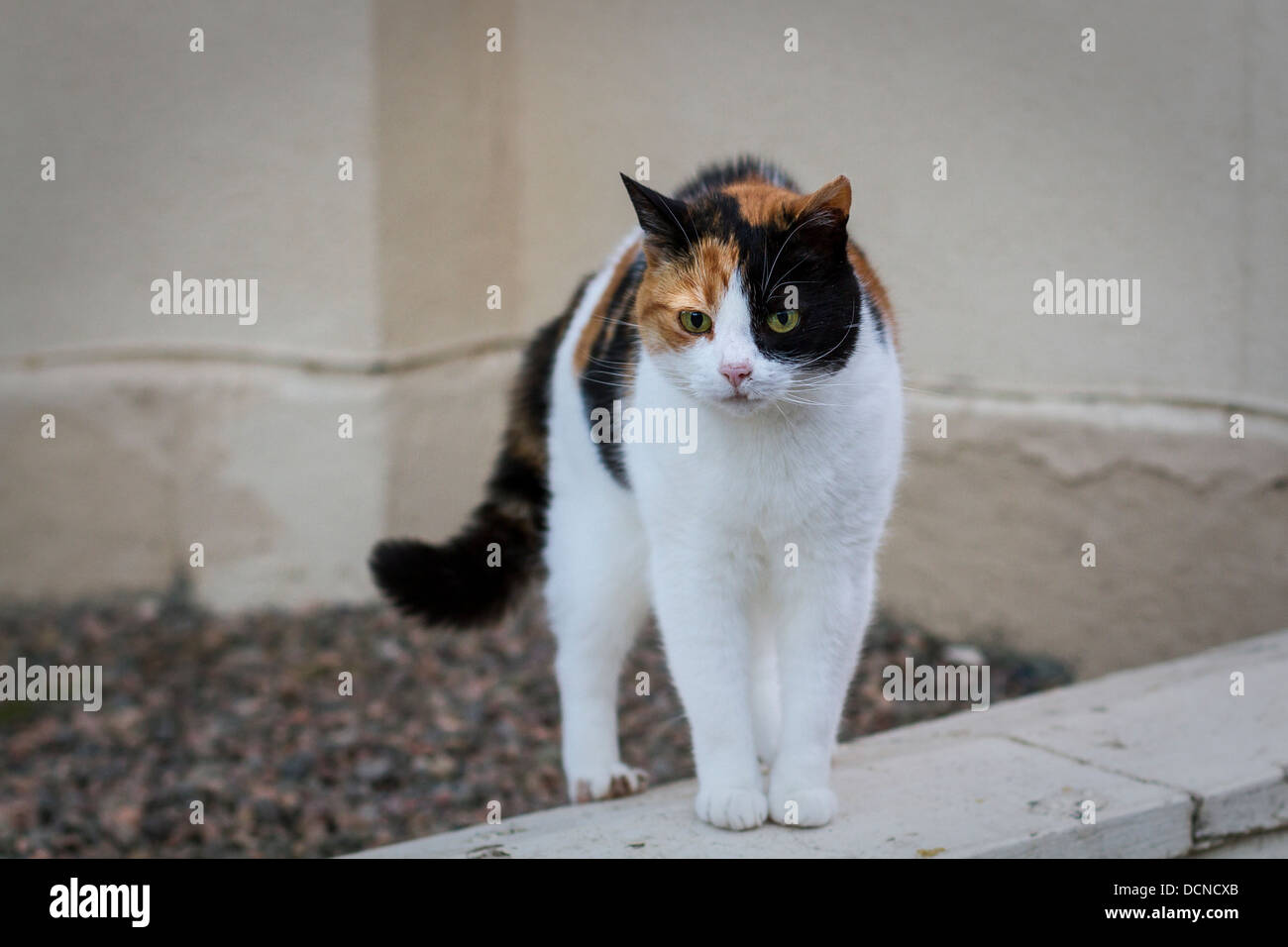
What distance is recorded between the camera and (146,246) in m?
5.55

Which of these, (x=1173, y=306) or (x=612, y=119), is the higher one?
(x=612, y=119)

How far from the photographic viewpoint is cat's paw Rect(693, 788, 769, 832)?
2623mm

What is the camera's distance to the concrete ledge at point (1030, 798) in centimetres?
257

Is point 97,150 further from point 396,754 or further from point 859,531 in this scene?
point 859,531

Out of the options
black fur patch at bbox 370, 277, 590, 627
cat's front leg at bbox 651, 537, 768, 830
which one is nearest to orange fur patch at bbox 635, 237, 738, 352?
cat's front leg at bbox 651, 537, 768, 830

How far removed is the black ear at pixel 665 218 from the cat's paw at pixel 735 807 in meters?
1.12

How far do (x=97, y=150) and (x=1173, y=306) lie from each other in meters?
4.39

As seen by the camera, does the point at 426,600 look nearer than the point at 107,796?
Yes

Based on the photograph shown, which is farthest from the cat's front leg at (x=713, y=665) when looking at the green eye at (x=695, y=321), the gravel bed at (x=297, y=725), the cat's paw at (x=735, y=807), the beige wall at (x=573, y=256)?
the beige wall at (x=573, y=256)

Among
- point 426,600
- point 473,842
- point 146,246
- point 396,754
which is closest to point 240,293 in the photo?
point 146,246

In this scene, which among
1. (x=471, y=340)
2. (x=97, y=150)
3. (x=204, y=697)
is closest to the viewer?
(x=204, y=697)

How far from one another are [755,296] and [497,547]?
4.15ft

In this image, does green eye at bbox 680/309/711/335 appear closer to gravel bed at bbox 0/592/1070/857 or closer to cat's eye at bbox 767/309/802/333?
cat's eye at bbox 767/309/802/333

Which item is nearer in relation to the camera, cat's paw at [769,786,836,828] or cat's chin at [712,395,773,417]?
cat's chin at [712,395,773,417]
